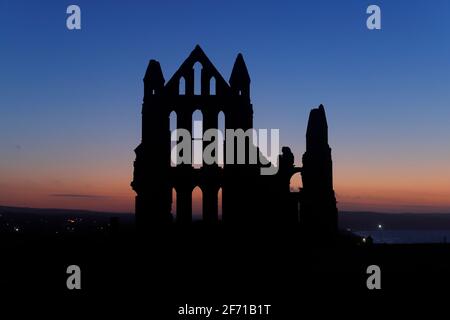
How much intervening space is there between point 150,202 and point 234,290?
7656mm

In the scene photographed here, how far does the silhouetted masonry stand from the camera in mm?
27266

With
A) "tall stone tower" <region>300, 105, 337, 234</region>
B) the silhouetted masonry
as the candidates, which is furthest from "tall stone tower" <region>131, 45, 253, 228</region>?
"tall stone tower" <region>300, 105, 337, 234</region>

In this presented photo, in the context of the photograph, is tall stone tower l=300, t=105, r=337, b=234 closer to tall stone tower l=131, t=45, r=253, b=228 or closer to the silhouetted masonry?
the silhouetted masonry

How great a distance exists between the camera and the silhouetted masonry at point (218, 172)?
27.3 metres

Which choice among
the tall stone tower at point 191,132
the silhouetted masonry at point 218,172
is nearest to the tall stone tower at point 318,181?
the silhouetted masonry at point 218,172

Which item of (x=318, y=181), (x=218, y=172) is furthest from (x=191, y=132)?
(x=318, y=181)

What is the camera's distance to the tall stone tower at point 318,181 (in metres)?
28.2

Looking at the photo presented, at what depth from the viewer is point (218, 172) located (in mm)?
27531

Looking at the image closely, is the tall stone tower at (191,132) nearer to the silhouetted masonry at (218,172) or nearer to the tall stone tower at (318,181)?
the silhouetted masonry at (218,172)

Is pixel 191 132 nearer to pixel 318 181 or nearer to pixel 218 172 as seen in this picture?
pixel 218 172

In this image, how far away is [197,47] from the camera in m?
28.7

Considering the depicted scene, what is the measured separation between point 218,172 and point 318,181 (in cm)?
545
